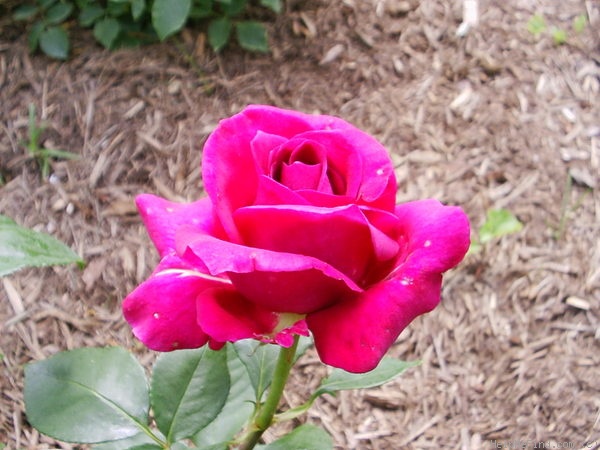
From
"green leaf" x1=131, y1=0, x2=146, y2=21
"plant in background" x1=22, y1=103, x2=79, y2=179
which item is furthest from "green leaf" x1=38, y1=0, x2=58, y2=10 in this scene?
"plant in background" x1=22, y1=103, x2=79, y2=179

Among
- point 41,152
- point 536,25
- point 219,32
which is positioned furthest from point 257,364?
point 536,25

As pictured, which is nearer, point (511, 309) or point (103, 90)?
point (511, 309)

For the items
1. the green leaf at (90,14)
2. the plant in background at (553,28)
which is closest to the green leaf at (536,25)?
the plant in background at (553,28)

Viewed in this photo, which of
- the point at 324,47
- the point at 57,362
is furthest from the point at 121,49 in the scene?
the point at 57,362

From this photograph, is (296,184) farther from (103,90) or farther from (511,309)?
(103,90)

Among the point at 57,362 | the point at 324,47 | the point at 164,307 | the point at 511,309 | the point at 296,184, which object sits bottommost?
the point at 511,309
